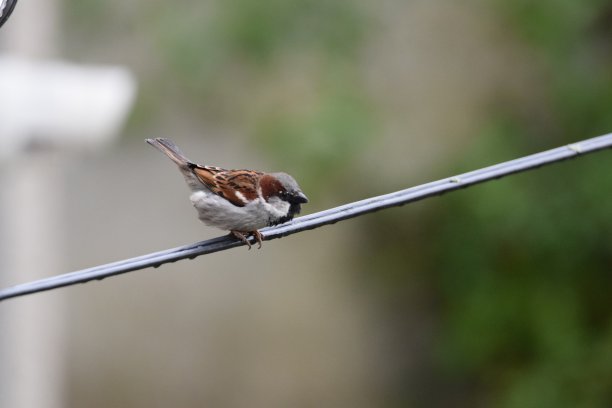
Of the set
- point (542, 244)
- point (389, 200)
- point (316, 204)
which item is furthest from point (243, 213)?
point (542, 244)

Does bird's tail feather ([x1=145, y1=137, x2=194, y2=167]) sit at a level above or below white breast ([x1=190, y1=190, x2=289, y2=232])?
above

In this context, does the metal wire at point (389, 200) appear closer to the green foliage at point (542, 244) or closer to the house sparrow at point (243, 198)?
the house sparrow at point (243, 198)

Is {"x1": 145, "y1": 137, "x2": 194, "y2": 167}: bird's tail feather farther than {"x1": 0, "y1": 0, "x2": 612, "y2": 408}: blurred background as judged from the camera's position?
No

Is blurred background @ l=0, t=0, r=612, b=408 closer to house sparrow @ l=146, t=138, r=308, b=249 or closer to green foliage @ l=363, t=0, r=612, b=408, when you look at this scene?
green foliage @ l=363, t=0, r=612, b=408

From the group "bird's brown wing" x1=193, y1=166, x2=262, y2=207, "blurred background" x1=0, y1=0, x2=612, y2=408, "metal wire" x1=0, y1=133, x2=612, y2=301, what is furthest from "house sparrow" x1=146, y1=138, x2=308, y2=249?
"blurred background" x1=0, y1=0, x2=612, y2=408

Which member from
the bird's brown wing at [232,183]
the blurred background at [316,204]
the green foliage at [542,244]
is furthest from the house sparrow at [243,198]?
the green foliage at [542,244]

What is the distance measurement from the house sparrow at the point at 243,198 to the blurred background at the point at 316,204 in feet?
5.08

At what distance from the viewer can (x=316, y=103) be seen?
16.0 ft

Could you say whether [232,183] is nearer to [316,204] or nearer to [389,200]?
[389,200]

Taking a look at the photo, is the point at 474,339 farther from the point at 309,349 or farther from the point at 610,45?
the point at 610,45

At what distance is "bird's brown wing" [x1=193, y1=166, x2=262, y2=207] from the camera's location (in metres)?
3.01

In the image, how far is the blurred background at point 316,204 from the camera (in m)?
4.84

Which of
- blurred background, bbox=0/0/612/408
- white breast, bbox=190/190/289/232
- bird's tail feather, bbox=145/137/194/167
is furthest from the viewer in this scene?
blurred background, bbox=0/0/612/408

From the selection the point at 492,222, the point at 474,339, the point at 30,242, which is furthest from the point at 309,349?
the point at 30,242
